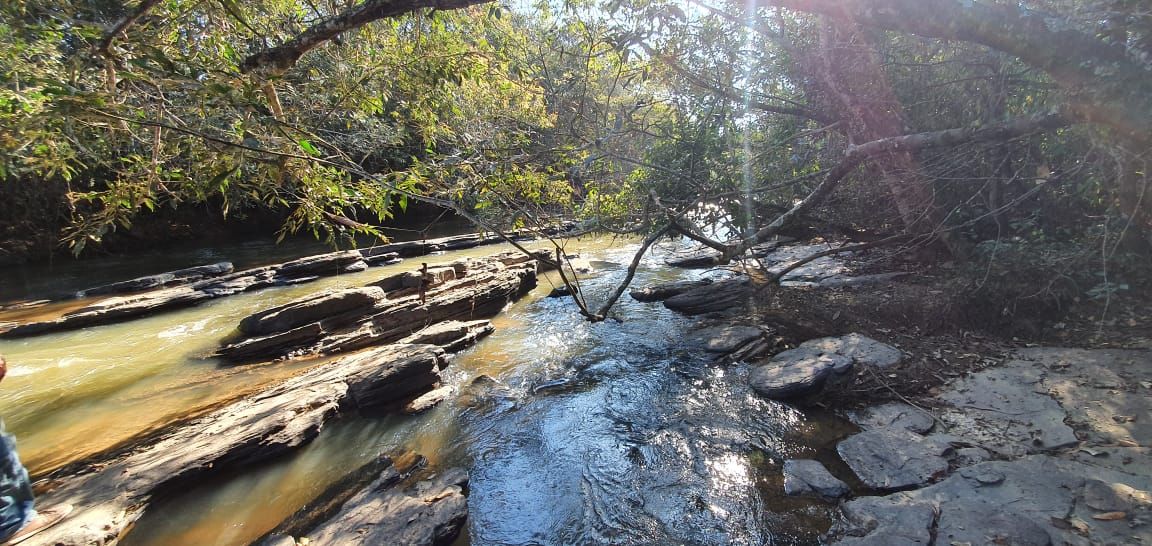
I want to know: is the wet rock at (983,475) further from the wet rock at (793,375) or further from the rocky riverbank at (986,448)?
the wet rock at (793,375)

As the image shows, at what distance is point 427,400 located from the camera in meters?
5.20

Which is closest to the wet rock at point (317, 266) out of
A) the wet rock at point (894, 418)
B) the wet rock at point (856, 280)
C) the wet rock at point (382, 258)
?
the wet rock at point (382, 258)

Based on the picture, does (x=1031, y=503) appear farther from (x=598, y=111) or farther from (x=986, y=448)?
(x=598, y=111)

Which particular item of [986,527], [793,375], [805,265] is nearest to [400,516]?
[986,527]

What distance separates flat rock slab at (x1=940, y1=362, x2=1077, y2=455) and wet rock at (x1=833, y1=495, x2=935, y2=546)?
1.14m

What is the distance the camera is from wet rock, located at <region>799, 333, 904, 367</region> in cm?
505

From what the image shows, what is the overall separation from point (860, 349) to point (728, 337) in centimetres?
170

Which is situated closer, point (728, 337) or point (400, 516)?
point (400, 516)

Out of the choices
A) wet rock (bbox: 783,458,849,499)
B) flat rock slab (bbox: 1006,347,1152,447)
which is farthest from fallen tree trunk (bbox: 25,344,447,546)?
flat rock slab (bbox: 1006,347,1152,447)

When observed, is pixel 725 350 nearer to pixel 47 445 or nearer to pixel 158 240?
pixel 47 445

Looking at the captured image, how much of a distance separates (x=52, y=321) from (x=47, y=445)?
6256mm

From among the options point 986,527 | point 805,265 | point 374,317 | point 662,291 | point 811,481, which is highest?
point 374,317

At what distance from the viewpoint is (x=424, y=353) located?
555 centimetres

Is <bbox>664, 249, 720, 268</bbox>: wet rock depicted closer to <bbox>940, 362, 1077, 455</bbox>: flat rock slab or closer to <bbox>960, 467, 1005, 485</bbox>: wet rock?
<bbox>940, 362, 1077, 455</bbox>: flat rock slab
